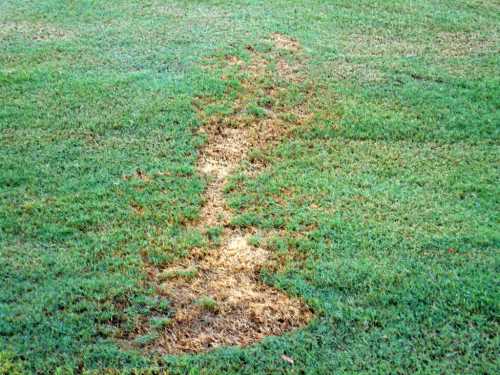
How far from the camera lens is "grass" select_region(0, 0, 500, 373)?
4.29 metres

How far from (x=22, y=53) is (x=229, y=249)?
5.30 metres

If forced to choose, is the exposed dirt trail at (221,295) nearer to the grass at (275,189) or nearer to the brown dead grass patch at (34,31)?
the grass at (275,189)

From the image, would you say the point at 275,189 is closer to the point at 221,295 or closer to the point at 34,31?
the point at 221,295

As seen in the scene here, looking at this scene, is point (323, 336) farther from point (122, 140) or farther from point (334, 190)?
point (122, 140)

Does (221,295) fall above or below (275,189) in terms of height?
below

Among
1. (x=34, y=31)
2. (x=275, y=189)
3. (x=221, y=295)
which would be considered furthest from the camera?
(x=34, y=31)

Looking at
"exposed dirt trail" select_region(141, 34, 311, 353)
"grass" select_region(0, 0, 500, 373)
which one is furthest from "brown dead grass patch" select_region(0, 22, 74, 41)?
"exposed dirt trail" select_region(141, 34, 311, 353)

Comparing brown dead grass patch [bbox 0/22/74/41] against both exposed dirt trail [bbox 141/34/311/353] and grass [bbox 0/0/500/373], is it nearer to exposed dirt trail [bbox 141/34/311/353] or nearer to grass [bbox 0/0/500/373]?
grass [bbox 0/0/500/373]

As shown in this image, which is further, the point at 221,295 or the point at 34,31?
the point at 34,31

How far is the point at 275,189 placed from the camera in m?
5.95

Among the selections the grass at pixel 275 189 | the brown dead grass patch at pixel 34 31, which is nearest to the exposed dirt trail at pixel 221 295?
the grass at pixel 275 189

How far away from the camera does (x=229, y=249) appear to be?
522cm

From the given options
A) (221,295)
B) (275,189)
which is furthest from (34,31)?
(221,295)

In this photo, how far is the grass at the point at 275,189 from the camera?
429 centimetres
